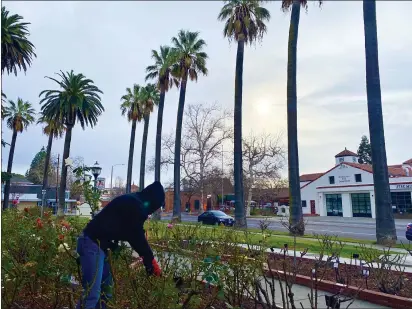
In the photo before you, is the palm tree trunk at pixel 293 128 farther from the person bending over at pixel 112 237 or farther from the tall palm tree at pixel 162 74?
the person bending over at pixel 112 237

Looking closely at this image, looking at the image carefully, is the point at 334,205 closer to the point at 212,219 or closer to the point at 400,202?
the point at 400,202

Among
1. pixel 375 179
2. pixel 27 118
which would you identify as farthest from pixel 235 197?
pixel 27 118

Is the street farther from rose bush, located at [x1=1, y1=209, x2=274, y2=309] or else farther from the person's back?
the person's back

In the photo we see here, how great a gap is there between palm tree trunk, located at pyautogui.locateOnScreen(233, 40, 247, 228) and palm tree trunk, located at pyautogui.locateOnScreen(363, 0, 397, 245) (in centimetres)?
518

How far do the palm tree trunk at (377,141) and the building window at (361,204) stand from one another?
3.22 meters

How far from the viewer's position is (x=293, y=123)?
1220 centimetres

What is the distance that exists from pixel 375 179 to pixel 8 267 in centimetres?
957

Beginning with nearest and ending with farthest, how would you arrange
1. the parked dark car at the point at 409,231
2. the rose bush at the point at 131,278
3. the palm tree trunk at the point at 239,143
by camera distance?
the rose bush at the point at 131,278
the parked dark car at the point at 409,231
the palm tree trunk at the point at 239,143

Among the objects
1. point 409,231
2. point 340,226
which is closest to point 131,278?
point 409,231

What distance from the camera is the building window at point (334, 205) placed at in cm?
1416

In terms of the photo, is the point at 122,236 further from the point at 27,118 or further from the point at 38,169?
the point at 27,118

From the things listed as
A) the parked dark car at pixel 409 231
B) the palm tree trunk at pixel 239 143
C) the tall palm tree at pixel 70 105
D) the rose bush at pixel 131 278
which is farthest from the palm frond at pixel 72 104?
the parked dark car at pixel 409 231

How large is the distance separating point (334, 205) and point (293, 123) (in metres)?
5.20

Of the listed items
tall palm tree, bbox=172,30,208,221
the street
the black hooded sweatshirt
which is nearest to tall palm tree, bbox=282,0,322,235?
the street
